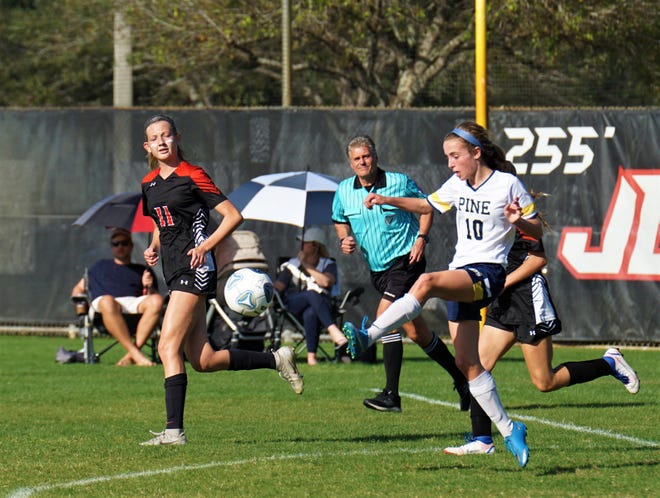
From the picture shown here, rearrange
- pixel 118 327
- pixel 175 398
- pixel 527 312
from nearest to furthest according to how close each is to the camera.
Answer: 1. pixel 175 398
2. pixel 527 312
3. pixel 118 327

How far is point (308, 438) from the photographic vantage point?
8.40 m

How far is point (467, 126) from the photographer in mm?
7336

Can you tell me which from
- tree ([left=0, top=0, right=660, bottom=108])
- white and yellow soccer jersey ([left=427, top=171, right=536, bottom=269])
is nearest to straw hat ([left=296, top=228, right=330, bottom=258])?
white and yellow soccer jersey ([left=427, top=171, right=536, bottom=269])

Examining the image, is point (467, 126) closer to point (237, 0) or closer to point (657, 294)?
point (657, 294)

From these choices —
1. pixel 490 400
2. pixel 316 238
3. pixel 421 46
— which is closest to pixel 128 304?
pixel 316 238

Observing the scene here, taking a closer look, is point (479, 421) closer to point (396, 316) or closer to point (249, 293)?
point (396, 316)

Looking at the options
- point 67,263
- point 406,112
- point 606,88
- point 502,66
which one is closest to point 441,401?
point 406,112

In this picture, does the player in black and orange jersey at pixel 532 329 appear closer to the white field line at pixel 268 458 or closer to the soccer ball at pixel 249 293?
the white field line at pixel 268 458

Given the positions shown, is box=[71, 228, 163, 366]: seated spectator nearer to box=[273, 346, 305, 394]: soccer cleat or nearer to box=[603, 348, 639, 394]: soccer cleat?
box=[273, 346, 305, 394]: soccer cleat

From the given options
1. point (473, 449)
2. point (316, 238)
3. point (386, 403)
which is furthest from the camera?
point (316, 238)

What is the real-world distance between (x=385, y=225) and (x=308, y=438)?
227 cm

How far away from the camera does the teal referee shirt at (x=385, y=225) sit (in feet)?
33.1

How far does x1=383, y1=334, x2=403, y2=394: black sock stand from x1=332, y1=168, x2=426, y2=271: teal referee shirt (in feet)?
1.95

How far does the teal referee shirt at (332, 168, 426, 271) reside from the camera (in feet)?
33.1
